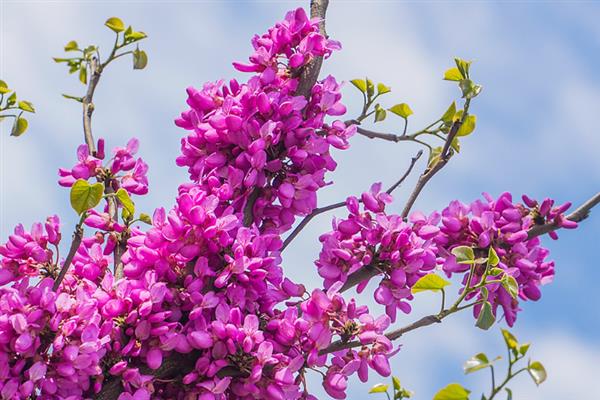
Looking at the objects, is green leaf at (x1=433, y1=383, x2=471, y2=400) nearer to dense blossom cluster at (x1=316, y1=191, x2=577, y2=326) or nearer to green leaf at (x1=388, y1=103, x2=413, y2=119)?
dense blossom cluster at (x1=316, y1=191, x2=577, y2=326)

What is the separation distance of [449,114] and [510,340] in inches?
36.5

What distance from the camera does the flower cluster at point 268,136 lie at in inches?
88.8

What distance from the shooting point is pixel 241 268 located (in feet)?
6.75

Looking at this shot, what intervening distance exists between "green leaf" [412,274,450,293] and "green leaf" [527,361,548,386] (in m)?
0.29

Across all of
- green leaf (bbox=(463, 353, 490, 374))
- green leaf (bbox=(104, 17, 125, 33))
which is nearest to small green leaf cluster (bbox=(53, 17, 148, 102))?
green leaf (bbox=(104, 17, 125, 33))

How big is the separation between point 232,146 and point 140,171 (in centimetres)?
39

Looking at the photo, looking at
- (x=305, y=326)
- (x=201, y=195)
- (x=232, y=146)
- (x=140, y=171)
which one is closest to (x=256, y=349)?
(x=305, y=326)

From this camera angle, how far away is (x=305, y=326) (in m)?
2.07

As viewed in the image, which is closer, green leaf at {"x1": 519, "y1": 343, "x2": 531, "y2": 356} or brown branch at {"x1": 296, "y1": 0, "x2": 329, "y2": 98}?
green leaf at {"x1": 519, "y1": 343, "x2": 531, "y2": 356}

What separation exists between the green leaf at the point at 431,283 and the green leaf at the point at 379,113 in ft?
2.83

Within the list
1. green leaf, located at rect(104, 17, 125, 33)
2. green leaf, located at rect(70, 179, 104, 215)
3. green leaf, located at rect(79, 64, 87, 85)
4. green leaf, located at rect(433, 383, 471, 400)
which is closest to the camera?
green leaf, located at rect(433, 383, 471, 400)

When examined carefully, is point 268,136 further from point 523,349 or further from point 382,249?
point 523,349

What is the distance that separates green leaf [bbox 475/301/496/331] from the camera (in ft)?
6.56

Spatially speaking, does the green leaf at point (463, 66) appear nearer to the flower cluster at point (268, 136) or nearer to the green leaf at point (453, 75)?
the green leaf at point (453, 75)
